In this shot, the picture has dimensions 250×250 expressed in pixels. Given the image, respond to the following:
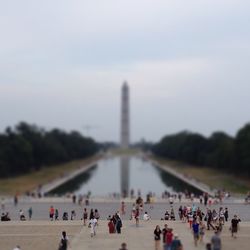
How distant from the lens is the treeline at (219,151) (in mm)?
77231

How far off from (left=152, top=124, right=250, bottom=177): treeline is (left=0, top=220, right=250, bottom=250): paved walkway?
4734cm

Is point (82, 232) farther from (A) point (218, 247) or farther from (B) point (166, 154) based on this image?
(B) point (166, 154)

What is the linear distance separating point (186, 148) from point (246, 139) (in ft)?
155

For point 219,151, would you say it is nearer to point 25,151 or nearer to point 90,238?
point 25,151

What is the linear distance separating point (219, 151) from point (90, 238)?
7164 cm

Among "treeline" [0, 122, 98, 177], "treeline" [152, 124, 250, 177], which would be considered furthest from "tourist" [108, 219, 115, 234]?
"treeline" [0, 122, 98, 177]

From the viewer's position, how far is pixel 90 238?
77.1 feet

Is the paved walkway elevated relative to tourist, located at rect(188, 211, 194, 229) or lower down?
lower down

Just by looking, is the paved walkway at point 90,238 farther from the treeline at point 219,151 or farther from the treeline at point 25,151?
the treeline at point 25,151

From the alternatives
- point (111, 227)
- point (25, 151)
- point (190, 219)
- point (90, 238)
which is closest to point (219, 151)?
point (25, 151)

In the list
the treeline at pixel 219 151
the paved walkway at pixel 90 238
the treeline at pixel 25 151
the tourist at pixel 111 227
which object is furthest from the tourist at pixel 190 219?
the treeline at pixel 25 151

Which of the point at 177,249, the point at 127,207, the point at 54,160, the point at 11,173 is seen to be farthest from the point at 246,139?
the point at 177,249

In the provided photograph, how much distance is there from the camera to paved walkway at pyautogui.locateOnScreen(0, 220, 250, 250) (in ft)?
71.5

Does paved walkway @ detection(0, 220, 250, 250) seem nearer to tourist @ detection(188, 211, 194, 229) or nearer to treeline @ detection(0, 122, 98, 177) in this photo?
tourist @ detection(188, 211, 194, 229)
